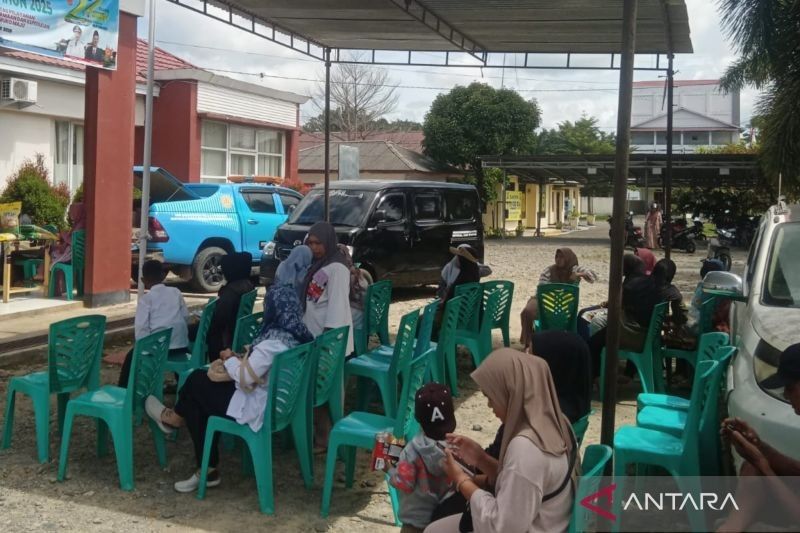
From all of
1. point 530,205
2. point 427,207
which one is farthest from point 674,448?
point 530,205

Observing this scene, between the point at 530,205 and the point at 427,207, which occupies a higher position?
the point at 530,205

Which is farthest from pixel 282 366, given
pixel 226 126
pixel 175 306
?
pixel 226 126

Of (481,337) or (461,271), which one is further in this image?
(461,271)

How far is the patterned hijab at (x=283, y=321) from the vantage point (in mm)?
4621

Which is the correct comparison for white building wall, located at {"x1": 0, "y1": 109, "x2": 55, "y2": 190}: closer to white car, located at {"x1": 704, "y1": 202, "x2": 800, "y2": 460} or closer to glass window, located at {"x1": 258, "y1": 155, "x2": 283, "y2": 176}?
glass window, located at {"x1": 258, "y1": 155, "x2": 283, "y2": 176}

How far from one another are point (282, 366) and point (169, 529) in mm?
986

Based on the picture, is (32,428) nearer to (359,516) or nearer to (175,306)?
(175,306)

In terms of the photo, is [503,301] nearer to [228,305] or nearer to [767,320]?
[228,305]

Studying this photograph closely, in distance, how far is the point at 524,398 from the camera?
2846 millimetres

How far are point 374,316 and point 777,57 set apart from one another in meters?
8.72

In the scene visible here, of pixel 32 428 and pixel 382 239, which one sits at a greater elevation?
pixel 382 239

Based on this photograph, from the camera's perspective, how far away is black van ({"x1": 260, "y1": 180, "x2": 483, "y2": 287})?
468 inches

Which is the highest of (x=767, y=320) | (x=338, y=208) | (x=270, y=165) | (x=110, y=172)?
(x=270, y=165)

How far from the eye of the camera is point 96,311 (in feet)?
34.3
